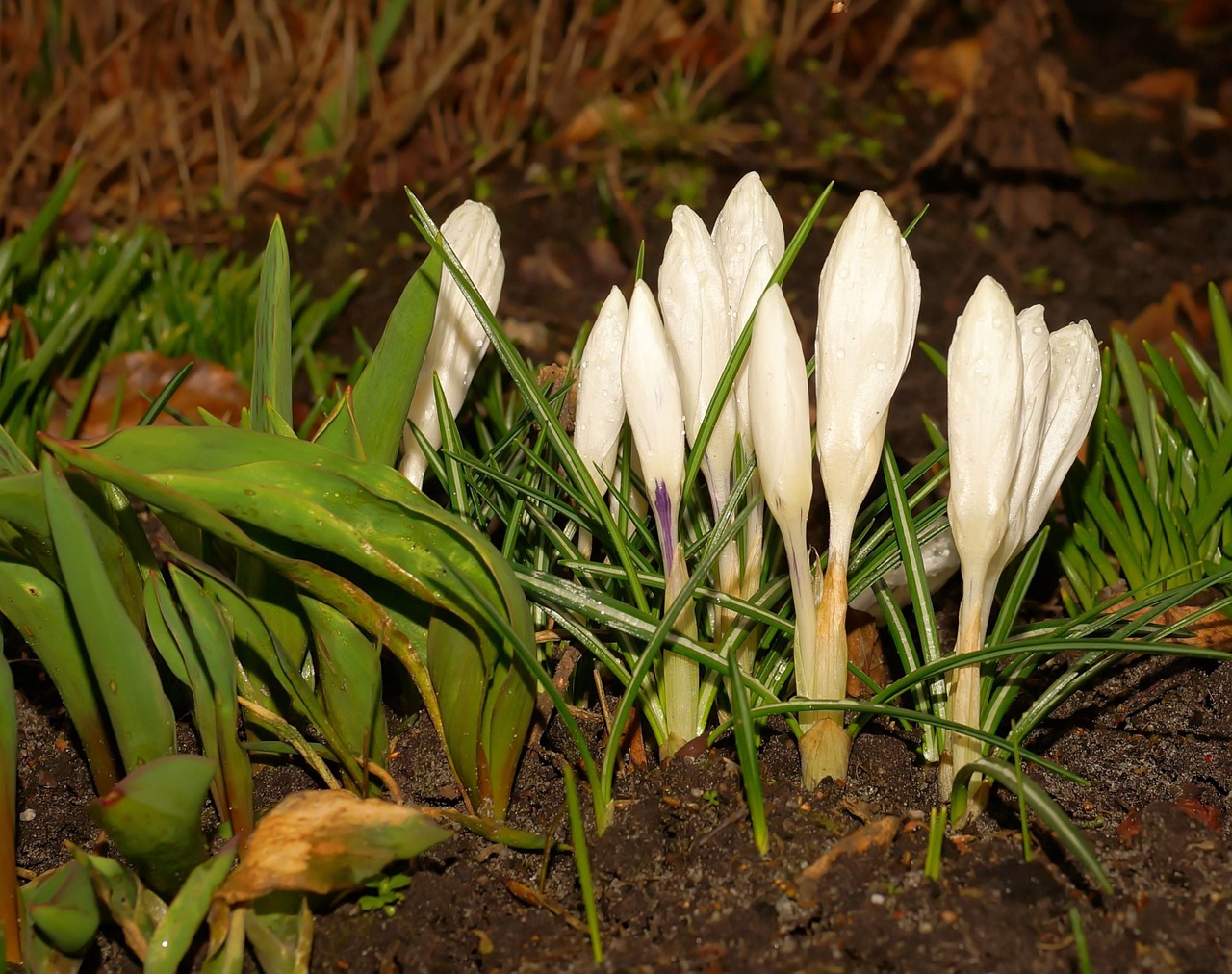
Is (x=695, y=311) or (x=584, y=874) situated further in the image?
(x=695, y=311)

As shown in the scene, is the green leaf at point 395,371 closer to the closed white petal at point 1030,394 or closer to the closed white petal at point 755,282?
the closed white petal at point 755,282

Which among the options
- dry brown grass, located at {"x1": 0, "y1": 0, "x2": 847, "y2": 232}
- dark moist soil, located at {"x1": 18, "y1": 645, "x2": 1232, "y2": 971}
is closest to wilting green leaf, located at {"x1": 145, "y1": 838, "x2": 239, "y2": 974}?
dark moist soil, located at {"x1": 18, "y1": 645, "x2": 1232, "y2": 971}

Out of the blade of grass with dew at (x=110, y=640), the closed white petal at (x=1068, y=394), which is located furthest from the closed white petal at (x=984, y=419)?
the blade of grass with dew at (x=110, y=640)

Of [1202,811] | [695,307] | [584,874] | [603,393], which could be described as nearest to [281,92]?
[603,393]

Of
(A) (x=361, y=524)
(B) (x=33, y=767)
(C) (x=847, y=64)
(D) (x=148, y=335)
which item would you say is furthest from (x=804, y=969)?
(C) (x=847, y=64)

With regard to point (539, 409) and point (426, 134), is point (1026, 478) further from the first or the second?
point (426, 134)

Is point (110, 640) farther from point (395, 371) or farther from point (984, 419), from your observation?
point (984, 419)
